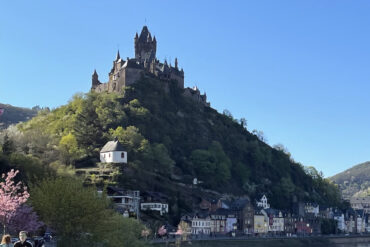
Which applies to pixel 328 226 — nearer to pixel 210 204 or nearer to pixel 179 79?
pixel 210 204

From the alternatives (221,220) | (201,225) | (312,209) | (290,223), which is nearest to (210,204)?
(221,220)

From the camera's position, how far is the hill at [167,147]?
120 m

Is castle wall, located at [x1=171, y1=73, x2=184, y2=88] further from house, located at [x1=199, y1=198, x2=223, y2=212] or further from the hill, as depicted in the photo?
house, located at [x1=199, y1=198, x2=223, y2=212]

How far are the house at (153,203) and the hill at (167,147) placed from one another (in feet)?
12.2

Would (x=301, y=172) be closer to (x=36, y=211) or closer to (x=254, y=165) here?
(x=254, y=165)

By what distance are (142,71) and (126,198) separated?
64931mm

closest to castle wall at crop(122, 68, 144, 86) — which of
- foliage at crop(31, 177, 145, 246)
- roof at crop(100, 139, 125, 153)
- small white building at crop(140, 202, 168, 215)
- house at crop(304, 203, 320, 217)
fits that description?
roof at crop(100, 139, 125, 153)

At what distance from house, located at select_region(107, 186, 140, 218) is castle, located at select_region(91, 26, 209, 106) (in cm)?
5774

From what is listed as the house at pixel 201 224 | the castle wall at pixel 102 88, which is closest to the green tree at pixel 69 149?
the house at pixel 201 224

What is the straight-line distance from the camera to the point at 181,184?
131 metres

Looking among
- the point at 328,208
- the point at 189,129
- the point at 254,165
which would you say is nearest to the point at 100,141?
the point at 189,129

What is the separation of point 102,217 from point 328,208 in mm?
136271

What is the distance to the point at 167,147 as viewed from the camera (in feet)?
473

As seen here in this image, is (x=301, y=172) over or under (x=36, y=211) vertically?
over
